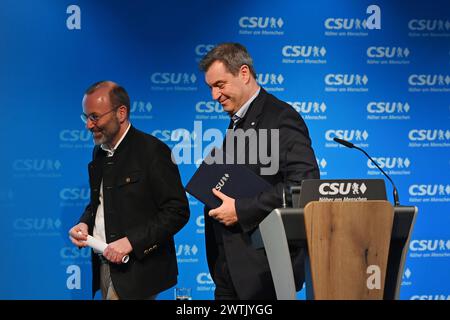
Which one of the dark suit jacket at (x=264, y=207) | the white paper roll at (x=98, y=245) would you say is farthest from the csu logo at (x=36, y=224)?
Result: the dark suit jacket at (x=264, y=207)

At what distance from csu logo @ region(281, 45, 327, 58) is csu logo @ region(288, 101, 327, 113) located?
405 millimetres

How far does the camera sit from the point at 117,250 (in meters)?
3.52

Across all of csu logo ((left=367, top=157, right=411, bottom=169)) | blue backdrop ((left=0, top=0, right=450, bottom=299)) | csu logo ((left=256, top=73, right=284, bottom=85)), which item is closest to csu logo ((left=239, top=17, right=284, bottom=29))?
blue backdrop ((left=0, top=0, right=450, bottom=299))

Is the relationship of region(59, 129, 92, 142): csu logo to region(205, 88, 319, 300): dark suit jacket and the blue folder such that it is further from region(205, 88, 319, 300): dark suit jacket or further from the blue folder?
the blue folder

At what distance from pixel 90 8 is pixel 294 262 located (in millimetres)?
3301

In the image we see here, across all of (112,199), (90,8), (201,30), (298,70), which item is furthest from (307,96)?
(112,199)

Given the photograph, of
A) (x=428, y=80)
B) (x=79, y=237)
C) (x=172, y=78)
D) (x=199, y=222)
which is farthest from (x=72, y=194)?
(x=428, y=80)

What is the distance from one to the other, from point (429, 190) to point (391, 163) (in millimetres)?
410

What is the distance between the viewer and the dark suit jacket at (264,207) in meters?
3.16

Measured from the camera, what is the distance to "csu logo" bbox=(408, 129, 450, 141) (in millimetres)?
5617

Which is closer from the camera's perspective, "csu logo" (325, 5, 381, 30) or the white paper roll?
the white paper roll

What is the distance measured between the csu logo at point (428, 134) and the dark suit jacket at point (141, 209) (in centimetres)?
266

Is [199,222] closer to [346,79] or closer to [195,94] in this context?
[195,94]

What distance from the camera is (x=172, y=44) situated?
548 cm
